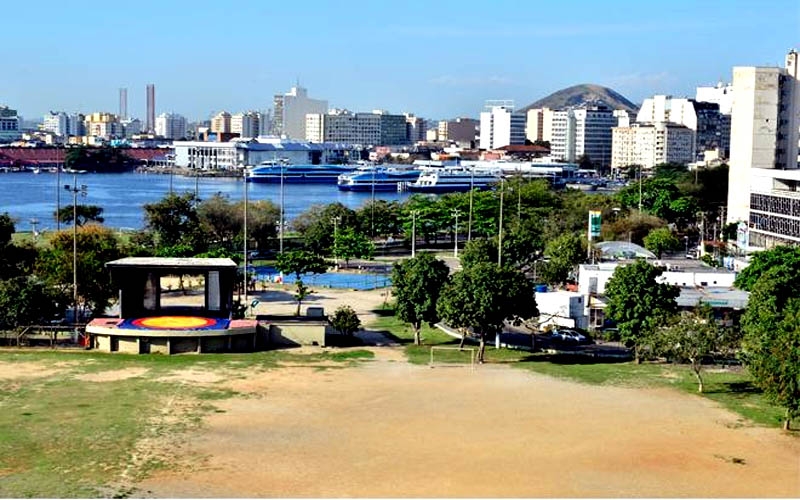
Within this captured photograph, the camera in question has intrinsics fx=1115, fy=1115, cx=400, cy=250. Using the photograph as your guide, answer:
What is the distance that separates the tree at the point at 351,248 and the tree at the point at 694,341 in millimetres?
22980

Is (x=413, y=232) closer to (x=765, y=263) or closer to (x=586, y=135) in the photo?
(x=765, y=263)

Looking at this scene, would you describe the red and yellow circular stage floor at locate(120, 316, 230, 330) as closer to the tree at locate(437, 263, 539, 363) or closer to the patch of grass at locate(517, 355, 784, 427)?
the tree at locate(437, 263, 539, 363)

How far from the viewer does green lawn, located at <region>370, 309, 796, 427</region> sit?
1986cm

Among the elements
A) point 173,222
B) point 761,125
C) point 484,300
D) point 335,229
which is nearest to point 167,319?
point 484,300

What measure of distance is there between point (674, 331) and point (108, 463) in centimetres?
1144

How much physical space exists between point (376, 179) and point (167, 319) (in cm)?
9201

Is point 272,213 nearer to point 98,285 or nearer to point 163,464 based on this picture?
point 98,285

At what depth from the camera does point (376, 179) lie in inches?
4660

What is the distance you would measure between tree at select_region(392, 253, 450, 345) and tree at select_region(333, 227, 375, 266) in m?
17.4

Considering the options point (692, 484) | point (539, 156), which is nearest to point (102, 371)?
point (692, 484)

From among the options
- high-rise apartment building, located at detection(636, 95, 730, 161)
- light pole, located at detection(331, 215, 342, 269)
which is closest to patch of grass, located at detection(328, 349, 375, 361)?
light pole, located at detection(331, 215, 342, 269)

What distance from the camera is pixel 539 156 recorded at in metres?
157

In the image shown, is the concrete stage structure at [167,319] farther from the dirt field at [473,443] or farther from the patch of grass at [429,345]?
the patch of grass at [429,345]

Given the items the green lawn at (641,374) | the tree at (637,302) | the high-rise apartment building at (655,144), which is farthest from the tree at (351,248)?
the high-rise apartment building at (655,144)
